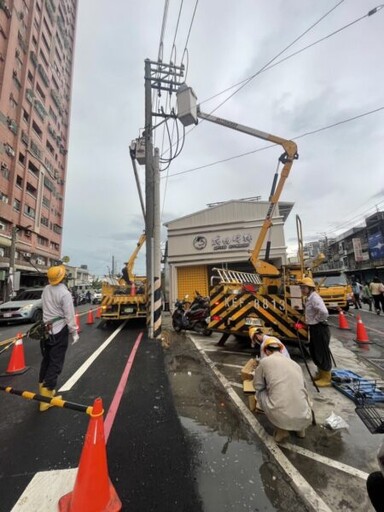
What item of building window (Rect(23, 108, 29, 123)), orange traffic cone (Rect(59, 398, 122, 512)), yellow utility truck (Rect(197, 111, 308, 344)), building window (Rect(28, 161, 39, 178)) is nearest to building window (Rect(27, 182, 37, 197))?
building window (Rect(28, 161, 39, 178))

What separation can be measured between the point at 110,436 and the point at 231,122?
376 inches

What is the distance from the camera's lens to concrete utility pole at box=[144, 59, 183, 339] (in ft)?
26.0

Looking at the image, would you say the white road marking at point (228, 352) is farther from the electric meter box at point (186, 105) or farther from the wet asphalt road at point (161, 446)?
the electric meter box at point (186, 105)

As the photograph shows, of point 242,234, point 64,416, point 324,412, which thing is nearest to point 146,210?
point 64,416

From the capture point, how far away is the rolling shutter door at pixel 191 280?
17.5m

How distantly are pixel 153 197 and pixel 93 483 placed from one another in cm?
760

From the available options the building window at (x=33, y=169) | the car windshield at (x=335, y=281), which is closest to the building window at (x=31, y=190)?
the building window at (x=33, y=169)

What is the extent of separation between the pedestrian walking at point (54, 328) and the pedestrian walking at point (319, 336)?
4067 mm

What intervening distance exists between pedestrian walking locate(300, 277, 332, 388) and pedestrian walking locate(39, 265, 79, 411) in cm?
407

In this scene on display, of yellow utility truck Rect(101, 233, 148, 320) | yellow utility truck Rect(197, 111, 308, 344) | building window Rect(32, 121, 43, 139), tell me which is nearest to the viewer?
yellow utility truck Rect(197, 111, 308, 344)

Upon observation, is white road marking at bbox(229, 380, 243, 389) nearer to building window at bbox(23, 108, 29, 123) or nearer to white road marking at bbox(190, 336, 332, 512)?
white road marking at bbox(190, 336, 332, 512)

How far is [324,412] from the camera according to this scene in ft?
11.0

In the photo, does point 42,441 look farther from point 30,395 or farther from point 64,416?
point 30,395

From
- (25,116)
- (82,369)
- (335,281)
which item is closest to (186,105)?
(82,369)
